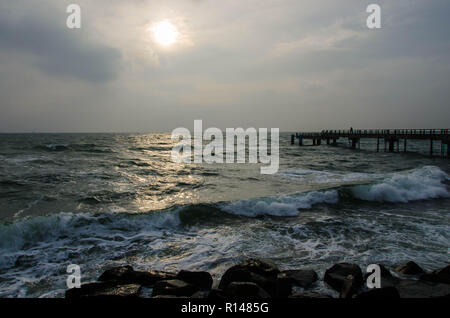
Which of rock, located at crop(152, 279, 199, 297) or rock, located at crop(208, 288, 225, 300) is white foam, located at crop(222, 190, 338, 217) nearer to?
rock, located at crop(152, 279, 199, 297)

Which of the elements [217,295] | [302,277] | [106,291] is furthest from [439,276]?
[106,291]

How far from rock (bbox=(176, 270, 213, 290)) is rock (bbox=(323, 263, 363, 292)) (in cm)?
262

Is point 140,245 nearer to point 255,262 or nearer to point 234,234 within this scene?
point 234,234

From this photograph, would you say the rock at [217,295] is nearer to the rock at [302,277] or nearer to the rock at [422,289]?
the rock at [302,277]

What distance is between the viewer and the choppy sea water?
7695 mm

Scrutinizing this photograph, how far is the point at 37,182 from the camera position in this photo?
58.6 ft

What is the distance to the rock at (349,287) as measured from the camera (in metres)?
5.46

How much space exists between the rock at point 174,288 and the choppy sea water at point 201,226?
1.36m

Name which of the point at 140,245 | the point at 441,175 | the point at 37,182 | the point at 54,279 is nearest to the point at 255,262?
the point at 140,245

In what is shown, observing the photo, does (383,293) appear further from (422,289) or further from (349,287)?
(422,289)

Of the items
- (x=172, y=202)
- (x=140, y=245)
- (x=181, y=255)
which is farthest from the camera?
(x=172, y=202)

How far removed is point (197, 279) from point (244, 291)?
1.32 metres

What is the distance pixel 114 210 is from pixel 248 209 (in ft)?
20.0

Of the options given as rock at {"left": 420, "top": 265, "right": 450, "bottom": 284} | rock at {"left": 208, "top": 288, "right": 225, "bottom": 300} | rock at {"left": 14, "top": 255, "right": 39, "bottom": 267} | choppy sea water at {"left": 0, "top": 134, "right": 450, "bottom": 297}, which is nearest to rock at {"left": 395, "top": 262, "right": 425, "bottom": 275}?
rock at {"left": 420, "top": 265, "right": 450, "bottom": 284}
